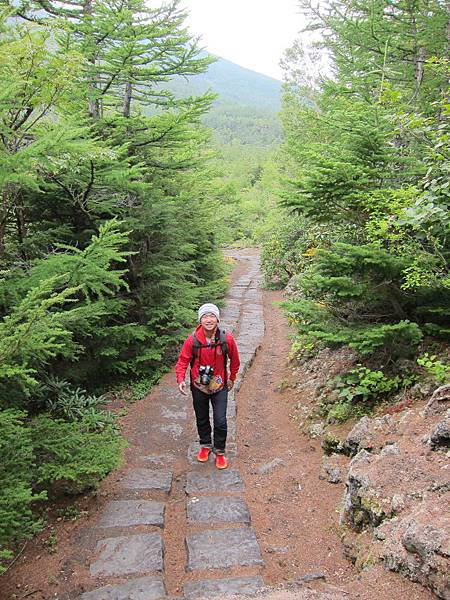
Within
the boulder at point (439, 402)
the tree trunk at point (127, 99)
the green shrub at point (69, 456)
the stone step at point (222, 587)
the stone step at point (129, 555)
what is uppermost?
the tree trunk at point (127, 99)

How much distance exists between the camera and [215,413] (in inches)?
203

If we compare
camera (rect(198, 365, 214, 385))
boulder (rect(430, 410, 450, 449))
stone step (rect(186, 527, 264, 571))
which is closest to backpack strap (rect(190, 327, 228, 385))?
camera (rect(198, 365, 214, 385))

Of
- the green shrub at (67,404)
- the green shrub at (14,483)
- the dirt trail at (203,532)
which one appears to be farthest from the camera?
the green shrub at (67,404)

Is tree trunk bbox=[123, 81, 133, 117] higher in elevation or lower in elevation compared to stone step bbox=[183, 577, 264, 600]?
higher

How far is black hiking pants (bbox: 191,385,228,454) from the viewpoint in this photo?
5121 millimetres

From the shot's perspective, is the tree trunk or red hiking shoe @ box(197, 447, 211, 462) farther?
the tree trunk

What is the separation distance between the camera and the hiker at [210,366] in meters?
4.95

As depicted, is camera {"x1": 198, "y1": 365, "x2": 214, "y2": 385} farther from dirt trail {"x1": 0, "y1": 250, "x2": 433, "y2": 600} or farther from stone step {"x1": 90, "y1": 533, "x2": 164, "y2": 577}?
stone step {"x1": 90, "y1": 533, "x2": 164, "y2": 577}

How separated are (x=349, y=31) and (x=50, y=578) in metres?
10.3

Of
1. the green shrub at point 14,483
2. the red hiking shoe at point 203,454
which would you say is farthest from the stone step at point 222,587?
the red hiking shoe at point 203,454

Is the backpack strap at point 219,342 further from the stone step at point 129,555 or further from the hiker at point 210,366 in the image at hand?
the stone step at point 129,555

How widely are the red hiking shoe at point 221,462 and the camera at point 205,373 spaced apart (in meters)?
0.99

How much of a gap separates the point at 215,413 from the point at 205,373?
563mm

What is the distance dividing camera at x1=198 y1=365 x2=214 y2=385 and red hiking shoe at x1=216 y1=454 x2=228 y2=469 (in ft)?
3.26
